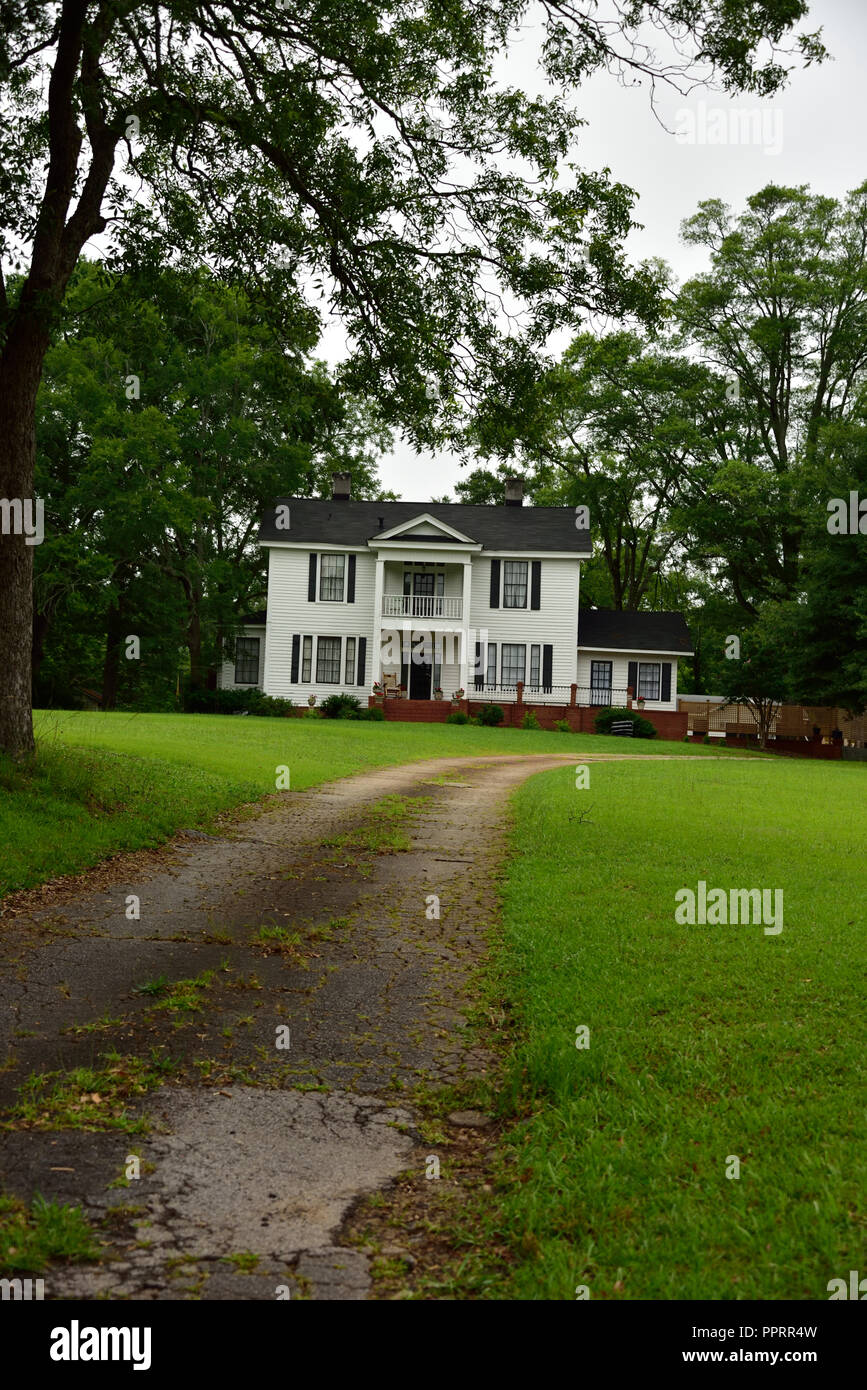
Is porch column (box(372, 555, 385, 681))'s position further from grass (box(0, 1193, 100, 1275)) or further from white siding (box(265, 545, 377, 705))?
grass (box(0, 1193, 100, 1275))

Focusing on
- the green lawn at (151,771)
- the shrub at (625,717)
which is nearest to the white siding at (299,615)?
the shrub at (625,717)

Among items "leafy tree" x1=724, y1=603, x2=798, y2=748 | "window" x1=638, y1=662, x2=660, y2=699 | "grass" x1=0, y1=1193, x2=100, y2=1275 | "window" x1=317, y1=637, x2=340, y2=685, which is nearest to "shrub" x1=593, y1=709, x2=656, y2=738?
"leafy tree" x1=724, y1=603, x2=798, y2=748

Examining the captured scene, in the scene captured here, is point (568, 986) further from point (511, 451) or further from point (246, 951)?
point (511, 451)

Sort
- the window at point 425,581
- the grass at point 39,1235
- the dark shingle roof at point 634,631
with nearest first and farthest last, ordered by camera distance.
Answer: the grass at point 39,1235
the window at point 425,581
the dark shingle roof at point 634,631

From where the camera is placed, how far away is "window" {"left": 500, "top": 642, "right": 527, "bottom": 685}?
4200cm

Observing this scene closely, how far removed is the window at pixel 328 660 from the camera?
4200 cm

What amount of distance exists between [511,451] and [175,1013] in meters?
8.66

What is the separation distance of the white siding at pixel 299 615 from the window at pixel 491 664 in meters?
4.89

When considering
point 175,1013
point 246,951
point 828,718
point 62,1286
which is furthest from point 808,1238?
point 828,718

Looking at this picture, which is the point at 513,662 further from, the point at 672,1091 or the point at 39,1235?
the point at 39,1235

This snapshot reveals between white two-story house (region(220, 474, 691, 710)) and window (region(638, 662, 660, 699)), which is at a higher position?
white two-story house (region(220, 474, 691, 710))

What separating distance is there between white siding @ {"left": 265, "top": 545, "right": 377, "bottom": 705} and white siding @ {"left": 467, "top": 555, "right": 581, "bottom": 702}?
4.52 metres

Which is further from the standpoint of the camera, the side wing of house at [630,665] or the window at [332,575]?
the side wing of house at [630,665]

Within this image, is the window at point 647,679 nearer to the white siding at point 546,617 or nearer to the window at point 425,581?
the white siding at point 546,617
